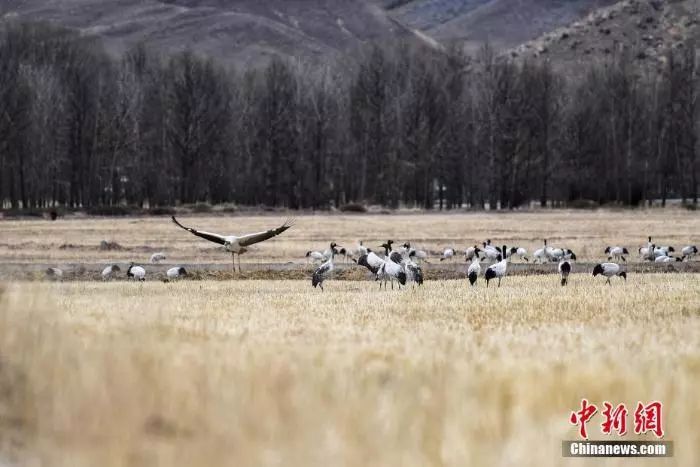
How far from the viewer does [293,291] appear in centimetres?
2161

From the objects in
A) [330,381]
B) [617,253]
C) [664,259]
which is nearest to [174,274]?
[617,253]

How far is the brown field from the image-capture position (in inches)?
290

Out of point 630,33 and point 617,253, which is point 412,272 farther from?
point 630,33

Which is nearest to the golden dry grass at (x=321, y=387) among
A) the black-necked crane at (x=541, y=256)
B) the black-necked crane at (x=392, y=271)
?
the black-necked crane at (x=392, y=271)

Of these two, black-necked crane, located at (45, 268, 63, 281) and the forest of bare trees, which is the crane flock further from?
the forest of bare trees

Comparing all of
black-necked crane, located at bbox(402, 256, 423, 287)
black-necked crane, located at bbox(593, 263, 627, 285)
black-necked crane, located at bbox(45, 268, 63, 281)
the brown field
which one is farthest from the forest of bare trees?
the brown field

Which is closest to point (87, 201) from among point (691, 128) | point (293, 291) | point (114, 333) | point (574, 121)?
point (574, 121)

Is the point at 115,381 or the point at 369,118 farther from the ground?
the point at 369,118

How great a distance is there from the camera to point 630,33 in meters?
130

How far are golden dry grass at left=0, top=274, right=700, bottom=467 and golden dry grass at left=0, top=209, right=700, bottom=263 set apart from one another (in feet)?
67.4

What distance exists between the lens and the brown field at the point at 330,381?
7.37 meters

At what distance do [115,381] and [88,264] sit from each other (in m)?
22.4

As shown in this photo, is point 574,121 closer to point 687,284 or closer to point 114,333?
point 687,284

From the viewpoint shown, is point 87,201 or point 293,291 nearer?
point 293,291
